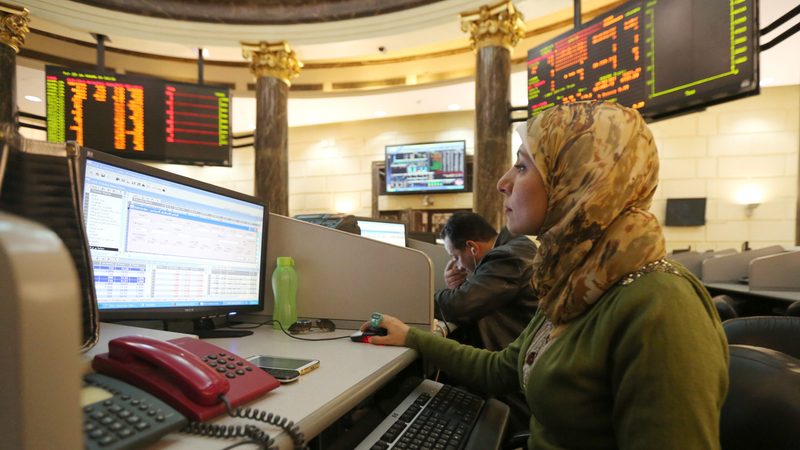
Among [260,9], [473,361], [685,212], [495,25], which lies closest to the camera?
[473,361]

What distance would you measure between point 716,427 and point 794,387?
0.56 ft

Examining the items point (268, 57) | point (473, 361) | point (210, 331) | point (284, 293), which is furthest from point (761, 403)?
point (268, 57)

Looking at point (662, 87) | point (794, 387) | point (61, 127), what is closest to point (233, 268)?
point (794, 387)

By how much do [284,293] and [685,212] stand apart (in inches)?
247

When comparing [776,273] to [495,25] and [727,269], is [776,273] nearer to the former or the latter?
[727,269]

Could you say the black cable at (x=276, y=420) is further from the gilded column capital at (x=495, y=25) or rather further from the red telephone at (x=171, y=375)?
the gilded column capital at (x=495, y=25)

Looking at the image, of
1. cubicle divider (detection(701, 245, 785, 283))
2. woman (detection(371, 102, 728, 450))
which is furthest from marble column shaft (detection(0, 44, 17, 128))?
cubicle divider (detection(701, 245, 785, 283))

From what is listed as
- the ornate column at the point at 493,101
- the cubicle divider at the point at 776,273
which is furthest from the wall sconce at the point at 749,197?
the ornate column at the point at 493,101

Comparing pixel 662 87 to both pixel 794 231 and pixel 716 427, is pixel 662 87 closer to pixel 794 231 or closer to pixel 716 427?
pixel 716 427

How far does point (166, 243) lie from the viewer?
1.03 m

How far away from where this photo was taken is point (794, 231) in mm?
5621

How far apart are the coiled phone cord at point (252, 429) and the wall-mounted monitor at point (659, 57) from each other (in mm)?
2840

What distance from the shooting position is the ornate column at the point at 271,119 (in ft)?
14.8

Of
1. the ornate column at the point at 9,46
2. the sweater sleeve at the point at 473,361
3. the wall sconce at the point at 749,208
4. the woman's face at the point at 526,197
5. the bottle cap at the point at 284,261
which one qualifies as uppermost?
the ornate column at the point at 9,46
